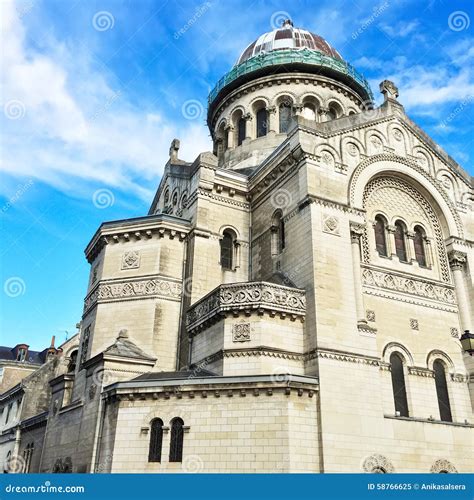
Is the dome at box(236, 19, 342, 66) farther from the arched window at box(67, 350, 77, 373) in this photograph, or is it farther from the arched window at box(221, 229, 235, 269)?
Answer: the arched window at box(67, 350, 77, 373)

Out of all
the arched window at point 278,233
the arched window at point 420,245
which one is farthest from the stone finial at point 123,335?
the arched window at point 420,245

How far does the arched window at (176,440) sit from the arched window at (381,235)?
39.2ft

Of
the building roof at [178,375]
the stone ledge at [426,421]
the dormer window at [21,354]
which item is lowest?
the stone ledge at [426,421]

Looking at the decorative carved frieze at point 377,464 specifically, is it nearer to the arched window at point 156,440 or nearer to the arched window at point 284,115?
the arched window at point 156,440

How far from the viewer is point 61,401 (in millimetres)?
23328

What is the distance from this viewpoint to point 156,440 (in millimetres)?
17531

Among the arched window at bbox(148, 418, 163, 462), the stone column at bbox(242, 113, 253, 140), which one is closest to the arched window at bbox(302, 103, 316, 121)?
the stone column at bbox(242, 113, 253, 140)

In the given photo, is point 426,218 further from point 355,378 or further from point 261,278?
point 355,378

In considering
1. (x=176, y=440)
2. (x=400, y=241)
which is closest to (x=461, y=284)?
(x=400, y=241)

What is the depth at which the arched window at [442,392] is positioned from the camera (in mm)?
21688

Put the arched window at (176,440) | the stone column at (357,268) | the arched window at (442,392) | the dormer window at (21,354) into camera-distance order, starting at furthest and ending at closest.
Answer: the dormer window at (21,354) → the arched window at (442,392) → the stone column at (357,268) → the arched window at (176,440)

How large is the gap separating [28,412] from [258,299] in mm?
23295

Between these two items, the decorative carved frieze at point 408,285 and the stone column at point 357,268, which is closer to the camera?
the stone column at point 357,268
